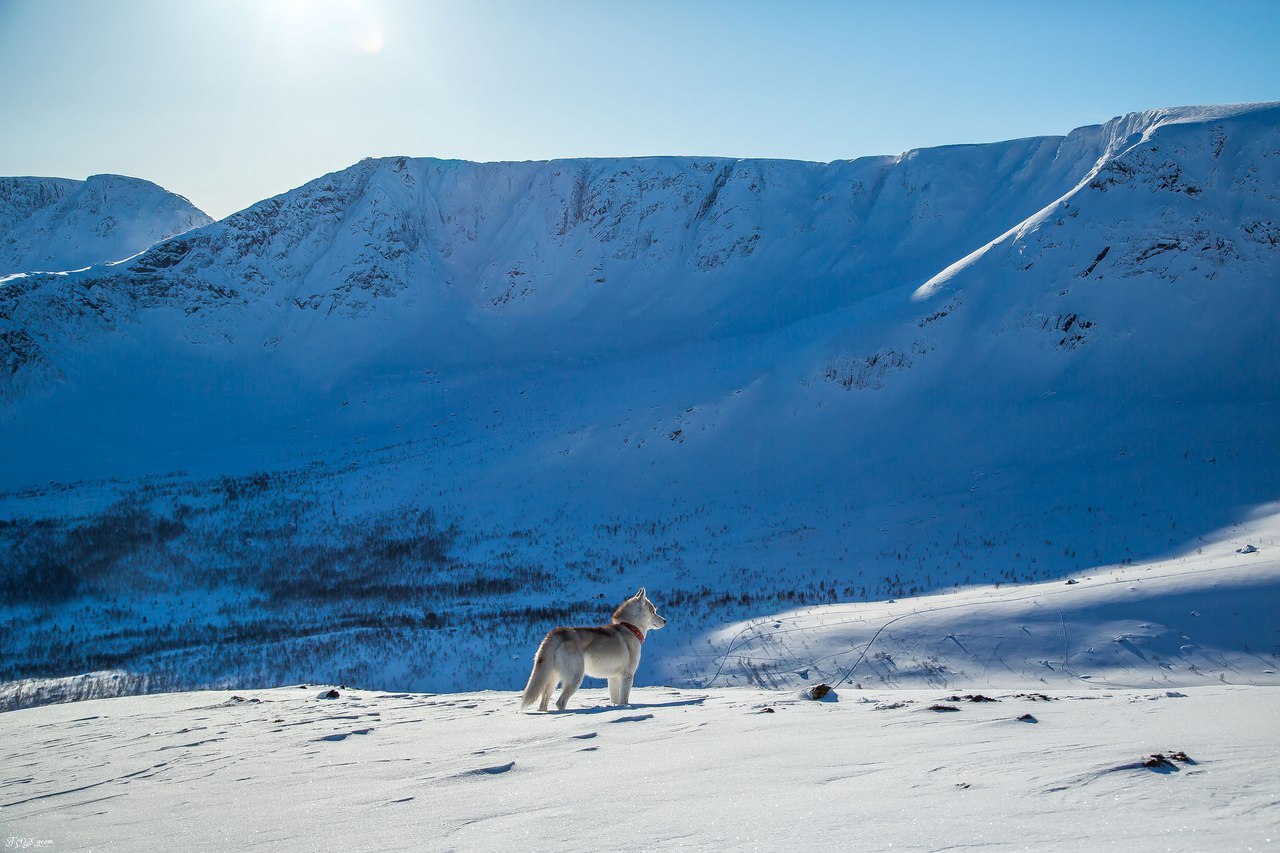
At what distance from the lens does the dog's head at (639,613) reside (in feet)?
31.0

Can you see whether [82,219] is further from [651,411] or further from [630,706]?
[630,706]

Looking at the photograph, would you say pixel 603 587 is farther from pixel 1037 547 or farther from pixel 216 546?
pixel 216 546

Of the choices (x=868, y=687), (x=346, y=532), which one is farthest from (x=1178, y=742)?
(x=346, y=532)

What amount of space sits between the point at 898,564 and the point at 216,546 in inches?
1058

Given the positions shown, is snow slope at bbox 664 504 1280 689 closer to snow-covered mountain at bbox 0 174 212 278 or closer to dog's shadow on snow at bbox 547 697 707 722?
dog's shadow on snow at bbox 547 697 707 722

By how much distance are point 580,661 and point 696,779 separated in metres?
4.34

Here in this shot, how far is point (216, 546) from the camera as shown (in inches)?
1276

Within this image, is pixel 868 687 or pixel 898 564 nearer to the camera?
pixel 868 687

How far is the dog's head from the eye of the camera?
944cm

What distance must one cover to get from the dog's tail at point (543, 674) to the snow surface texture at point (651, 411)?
4.41 metres

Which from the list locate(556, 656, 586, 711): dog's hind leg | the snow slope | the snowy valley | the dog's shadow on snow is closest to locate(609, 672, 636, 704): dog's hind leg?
the dog's shadow on snow

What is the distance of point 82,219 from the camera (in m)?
117

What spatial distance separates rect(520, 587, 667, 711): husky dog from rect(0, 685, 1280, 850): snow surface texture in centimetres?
55

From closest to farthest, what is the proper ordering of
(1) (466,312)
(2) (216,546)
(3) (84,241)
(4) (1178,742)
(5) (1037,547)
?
(4) (1178,742) < (5) (1037,547) < (2) (216,546) < (1) (466,312) < (3) (84,241)
